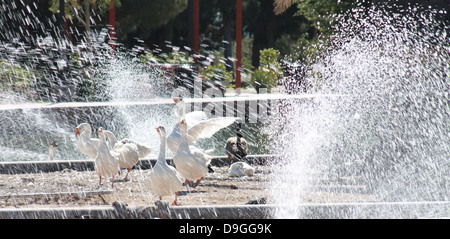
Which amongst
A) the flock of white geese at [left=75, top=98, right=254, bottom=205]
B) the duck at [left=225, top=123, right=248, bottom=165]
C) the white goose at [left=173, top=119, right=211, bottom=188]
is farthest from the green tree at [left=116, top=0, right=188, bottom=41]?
the white goose at [left=173, top=119, right=211, bottom=188]

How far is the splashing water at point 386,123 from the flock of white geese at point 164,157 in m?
0.88

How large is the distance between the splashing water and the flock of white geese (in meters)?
0.88

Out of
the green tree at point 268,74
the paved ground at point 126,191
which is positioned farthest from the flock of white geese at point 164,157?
the green tree at point 268,74

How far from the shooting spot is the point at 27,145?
508 inches

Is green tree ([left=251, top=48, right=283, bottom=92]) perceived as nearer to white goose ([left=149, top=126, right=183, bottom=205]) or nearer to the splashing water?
the splashing water

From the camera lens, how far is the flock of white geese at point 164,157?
20.1 ft

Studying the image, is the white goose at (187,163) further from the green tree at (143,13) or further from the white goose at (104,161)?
the green tree at (143,13)

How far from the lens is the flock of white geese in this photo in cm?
614

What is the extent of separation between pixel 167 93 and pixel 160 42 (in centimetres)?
1381

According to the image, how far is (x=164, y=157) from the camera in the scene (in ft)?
20.4

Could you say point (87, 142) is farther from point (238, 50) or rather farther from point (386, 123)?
point (238, 50)
